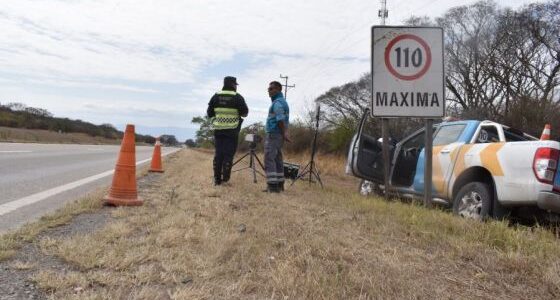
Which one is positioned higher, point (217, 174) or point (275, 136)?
point (275, 136)

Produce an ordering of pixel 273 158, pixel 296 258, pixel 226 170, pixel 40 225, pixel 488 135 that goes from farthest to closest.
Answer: pixel 226 170 → pixel 273 158 → pixel 488 135 → pixel 40 225 → pixel 296 258

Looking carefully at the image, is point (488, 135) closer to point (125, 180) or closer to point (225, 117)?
point (225, 117)

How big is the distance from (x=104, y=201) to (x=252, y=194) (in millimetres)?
2155

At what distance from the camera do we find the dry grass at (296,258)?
3.09 m

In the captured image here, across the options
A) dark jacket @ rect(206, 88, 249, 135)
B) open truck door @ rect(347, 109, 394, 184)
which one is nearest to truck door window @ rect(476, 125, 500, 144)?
open truck door @ rect(347, 109, 394, 184)

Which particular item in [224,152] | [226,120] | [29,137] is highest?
[226,120]

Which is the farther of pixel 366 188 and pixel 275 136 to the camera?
pixel 366 188

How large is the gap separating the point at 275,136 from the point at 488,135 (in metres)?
3.28

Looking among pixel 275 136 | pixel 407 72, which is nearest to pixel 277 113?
pixel 275 136

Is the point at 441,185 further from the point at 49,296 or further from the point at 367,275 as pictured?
the point at 49,296

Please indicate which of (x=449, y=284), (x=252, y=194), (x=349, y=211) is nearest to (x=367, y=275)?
(x=449, y=284)

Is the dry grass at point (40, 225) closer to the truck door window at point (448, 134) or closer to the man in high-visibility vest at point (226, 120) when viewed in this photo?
the man in high-visibility vest at point (226, 120)

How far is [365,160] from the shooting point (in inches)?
348

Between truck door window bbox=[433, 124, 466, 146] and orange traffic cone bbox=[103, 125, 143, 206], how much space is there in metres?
4.52
